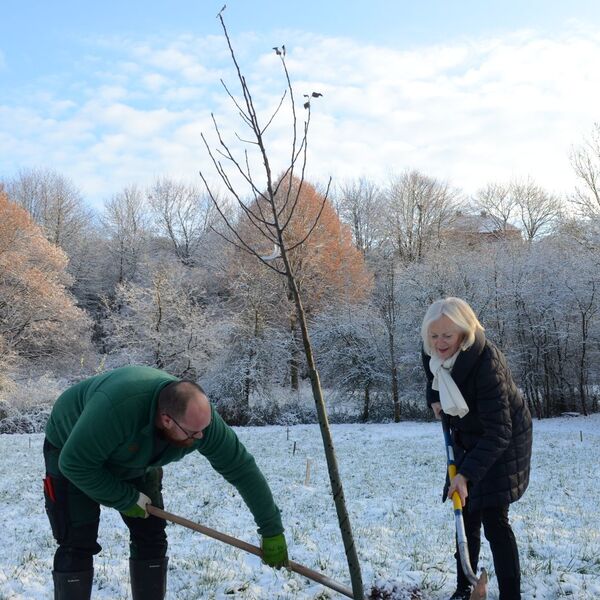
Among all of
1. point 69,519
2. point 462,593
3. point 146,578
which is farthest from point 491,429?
point 69,519

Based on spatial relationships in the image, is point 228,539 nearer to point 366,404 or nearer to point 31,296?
point 366,404

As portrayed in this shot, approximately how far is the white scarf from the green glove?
1216mm

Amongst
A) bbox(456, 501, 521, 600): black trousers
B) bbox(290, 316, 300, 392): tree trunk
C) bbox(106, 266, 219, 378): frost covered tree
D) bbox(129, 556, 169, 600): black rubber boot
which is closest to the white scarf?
bbox(456, 501, 521, 600): black trousers

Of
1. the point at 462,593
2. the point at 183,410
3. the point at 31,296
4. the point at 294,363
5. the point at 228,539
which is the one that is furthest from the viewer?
the point at 294,363

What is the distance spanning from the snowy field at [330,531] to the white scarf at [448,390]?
1421mm

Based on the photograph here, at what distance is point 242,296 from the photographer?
92.9ft

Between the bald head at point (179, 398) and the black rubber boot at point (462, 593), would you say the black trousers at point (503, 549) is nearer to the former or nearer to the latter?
the black rubber boot at point (462, 593)

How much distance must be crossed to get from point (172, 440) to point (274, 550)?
35.4 inches

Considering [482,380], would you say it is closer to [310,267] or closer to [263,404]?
[263,404]

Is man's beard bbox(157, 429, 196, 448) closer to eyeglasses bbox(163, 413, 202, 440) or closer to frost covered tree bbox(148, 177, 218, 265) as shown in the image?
eyeglasses bbox(163, 413, 202, 440)

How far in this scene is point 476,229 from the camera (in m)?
40.7

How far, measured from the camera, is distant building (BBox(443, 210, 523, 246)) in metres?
38.2

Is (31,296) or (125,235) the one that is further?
(125,235)

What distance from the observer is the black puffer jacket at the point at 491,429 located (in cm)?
308
